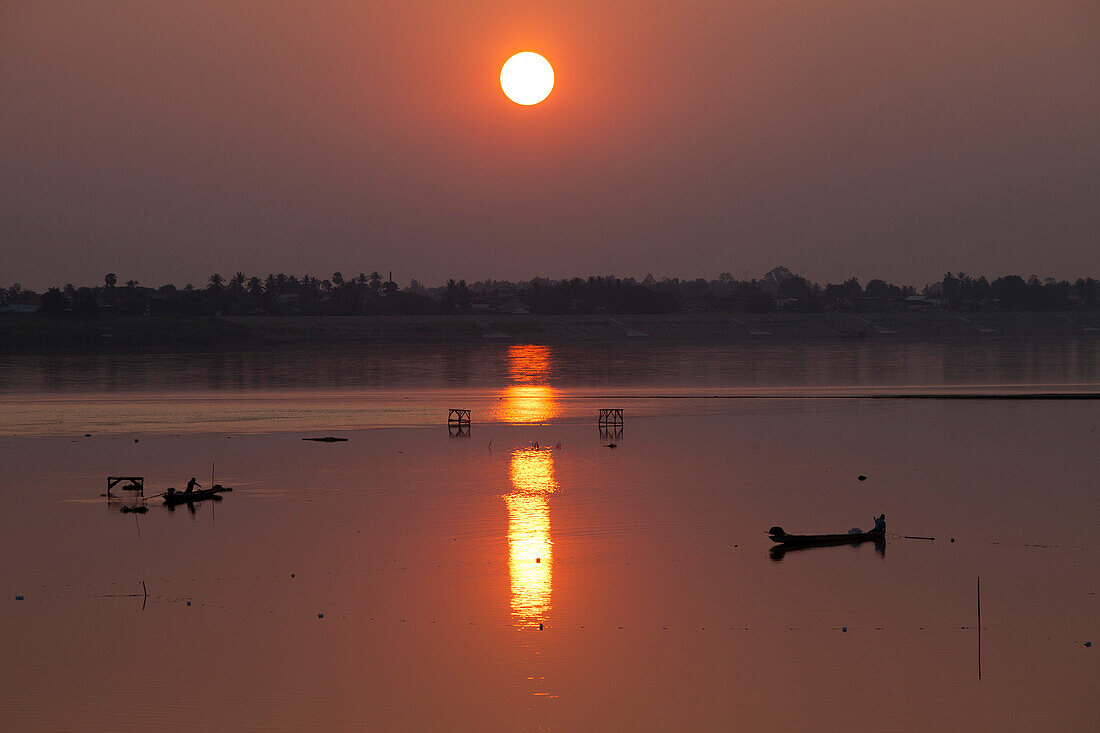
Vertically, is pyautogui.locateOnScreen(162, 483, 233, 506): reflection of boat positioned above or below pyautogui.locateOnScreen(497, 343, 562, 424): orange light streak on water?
above

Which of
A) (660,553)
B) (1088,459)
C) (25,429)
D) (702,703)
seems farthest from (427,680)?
(25,429)

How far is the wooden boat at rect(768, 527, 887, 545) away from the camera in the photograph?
1291 inches

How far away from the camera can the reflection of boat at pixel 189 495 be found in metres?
40.7

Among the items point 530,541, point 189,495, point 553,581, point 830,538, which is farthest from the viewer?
point 189,495

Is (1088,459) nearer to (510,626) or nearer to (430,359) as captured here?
(510,626)

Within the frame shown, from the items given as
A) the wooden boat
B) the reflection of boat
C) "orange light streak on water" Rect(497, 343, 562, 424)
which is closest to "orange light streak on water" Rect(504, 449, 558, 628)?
the wooden boat

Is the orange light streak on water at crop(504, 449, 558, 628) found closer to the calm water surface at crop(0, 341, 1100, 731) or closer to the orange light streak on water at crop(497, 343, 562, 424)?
the calm water surface at crop(0, 341, 1100, 731)

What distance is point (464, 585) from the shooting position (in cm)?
2852

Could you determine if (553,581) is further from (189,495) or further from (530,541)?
(189,495)

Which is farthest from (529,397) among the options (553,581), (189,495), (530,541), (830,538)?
(553,581)

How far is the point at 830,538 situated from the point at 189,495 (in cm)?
2187

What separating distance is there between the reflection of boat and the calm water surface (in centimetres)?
84

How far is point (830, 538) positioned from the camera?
109ft

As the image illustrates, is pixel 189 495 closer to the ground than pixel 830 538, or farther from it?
farther from it
